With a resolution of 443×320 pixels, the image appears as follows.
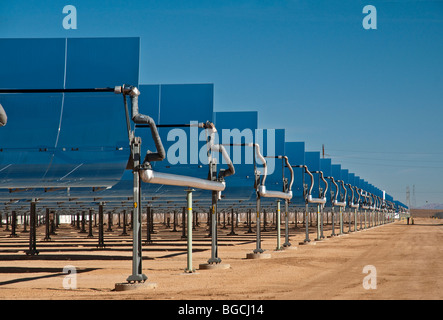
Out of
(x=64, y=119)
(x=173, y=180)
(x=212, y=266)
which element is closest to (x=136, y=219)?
(x=173, y=180)

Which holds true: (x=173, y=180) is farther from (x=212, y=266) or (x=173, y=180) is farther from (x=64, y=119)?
(x=64, y=119)

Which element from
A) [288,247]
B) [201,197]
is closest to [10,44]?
[201,197]

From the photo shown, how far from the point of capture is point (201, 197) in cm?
3581

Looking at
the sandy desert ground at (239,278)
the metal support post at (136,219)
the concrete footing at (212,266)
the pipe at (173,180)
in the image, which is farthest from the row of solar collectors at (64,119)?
the metal support post at (136,219)

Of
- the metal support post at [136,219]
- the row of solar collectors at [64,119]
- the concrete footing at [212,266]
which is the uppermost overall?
the row of solar collectors at [64,119]

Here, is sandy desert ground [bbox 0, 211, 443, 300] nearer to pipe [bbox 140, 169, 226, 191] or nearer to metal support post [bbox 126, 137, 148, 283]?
metal support post [bbox 126, 137, 148, 283]

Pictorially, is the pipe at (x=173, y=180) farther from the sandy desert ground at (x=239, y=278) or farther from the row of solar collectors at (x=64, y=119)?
the row of solar collectors at (x=64, y=119)

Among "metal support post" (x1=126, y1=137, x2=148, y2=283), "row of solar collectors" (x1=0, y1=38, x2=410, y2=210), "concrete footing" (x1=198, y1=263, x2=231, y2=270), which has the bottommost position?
"concrete footing" (x1=198, y1=263, x2=231, y2=270)

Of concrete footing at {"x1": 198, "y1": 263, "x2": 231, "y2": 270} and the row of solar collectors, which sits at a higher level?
the row of solar collectors

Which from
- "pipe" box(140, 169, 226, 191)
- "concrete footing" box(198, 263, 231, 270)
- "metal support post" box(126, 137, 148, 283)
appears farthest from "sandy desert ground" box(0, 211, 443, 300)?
"pipe" box(140, 169, 226, 191)

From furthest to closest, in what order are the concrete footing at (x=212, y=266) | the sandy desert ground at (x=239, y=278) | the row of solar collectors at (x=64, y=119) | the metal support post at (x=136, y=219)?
the row of solar collectors at (x=64, y=119) → the concrete footing at (x=212, y=266) → the metal support post at (x=136, y=219) → the sandy desert ground at (x=239, y=278)

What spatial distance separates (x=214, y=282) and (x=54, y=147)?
10.4m

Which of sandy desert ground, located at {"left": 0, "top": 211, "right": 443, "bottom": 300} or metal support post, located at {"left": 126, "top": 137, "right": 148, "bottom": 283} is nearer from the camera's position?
sandy desert ground, located at {"left": 0, "top": 211, "right": 443, "bottom": 300}
